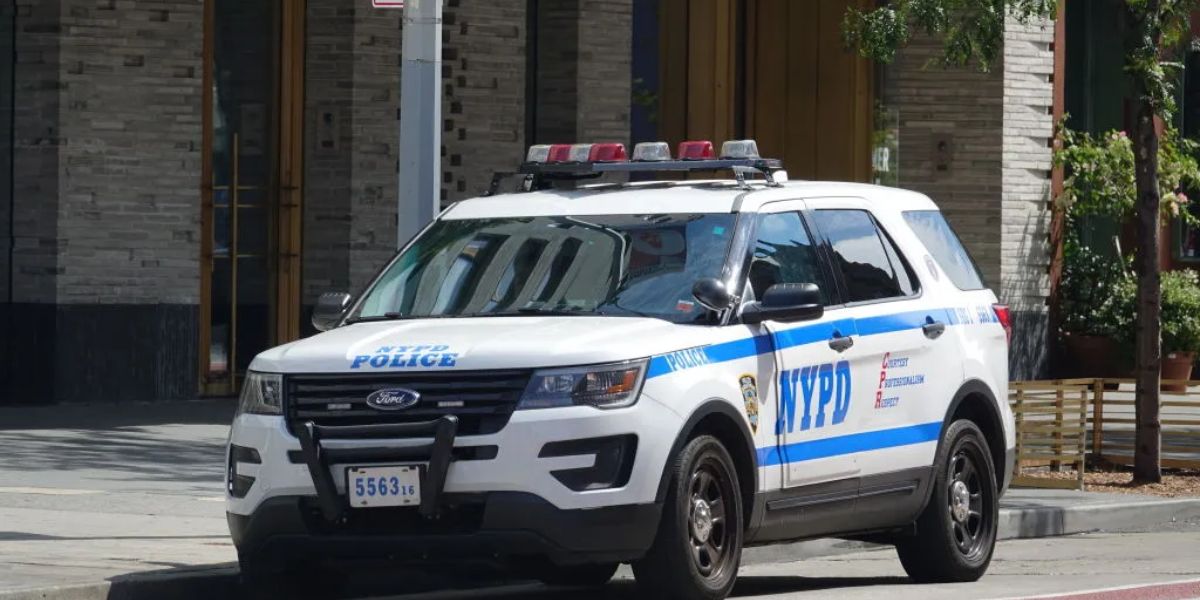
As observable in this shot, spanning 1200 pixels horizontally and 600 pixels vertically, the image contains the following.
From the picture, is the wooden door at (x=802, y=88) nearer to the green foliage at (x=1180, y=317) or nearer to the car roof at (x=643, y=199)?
the green foliage at (x=1180, y=317)

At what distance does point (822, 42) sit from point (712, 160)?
590 inches

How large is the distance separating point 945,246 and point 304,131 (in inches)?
400

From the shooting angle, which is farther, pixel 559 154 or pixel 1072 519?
pixel 1072 519

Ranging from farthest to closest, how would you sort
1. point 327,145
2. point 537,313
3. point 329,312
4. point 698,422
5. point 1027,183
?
point 1027,183 < point 327,145 < point 329,312 < point 537,313 < point 698,422

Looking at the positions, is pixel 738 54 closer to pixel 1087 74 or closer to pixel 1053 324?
pixel 1053 324

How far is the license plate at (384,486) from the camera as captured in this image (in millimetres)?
8812

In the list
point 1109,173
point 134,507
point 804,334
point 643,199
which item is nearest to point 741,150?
point 643,199

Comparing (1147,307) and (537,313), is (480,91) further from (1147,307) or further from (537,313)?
(537,313)

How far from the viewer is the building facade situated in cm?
1908

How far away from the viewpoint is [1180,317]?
2645cm

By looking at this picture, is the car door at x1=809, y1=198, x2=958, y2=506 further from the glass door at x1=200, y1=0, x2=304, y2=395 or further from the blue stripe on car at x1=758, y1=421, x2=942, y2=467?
the glass door at x1=200, y1=0, x2=304, y2=395

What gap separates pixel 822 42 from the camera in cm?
2498

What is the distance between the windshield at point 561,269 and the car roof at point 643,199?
5cm

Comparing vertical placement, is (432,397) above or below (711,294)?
below
